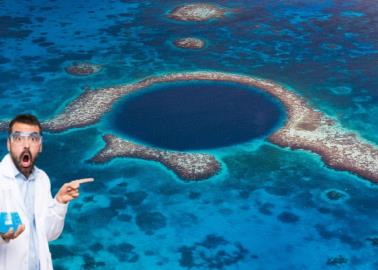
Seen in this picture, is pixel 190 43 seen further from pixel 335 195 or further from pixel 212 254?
pixel 212 254

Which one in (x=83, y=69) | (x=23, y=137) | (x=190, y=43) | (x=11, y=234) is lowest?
(x=83, y=69)

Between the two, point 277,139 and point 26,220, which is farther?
point 277,139

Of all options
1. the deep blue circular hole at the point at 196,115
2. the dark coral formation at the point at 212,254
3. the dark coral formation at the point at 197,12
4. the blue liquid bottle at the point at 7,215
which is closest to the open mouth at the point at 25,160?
the blue liquid bottle at the point at 7,215

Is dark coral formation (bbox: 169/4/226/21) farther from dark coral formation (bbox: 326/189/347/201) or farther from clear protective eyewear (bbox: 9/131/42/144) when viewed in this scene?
clear protective eyewear (bbox: 9/131/42/144)

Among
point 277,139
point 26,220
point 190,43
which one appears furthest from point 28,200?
point 190,43

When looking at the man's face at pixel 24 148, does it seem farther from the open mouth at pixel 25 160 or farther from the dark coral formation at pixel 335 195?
the dark coral formation at pixel 335 195

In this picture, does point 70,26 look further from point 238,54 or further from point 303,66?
point 303,66
